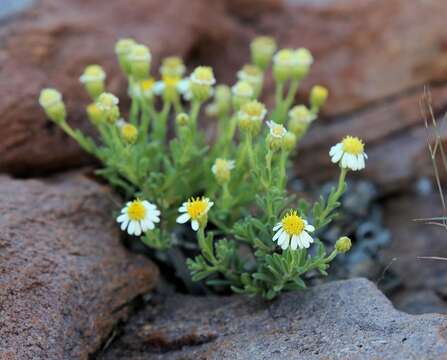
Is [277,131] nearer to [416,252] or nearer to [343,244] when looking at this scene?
[343,244]

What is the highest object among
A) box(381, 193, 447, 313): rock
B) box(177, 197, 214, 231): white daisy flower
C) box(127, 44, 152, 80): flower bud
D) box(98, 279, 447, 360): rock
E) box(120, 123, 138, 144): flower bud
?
box(127, 44, 152, 80): flower bud

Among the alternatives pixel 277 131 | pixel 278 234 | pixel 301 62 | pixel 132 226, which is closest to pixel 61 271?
pixel 132 226

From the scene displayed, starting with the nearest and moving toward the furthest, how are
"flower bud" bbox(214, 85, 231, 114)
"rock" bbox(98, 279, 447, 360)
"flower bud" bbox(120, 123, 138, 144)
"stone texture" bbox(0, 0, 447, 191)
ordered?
"rock" bbox(98, 279, 447, 360) < "flower bud" bbox(120, 123, 138, 144) < "flower bud" bbox(214, 85, 231, 114) < "stone texture" bbox(0, 0, 447, 191)

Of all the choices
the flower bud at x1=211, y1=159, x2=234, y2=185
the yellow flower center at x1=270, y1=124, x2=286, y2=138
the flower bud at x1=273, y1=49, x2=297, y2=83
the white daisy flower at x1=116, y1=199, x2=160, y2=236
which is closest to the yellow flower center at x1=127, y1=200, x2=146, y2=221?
the white daisy flower at x1=116, y1=199, x2=160, y2=236

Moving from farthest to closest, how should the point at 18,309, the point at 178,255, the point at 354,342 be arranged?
the point at 178,255 → the point at 18,309 → the point at 354,342

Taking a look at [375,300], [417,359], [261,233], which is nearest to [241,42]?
[261,233]

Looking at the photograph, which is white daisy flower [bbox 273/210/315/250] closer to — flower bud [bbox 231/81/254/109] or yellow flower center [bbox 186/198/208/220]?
yellow flower center [bbox 186/198/208/220]

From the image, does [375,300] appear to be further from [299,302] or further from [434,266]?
[434,266]
